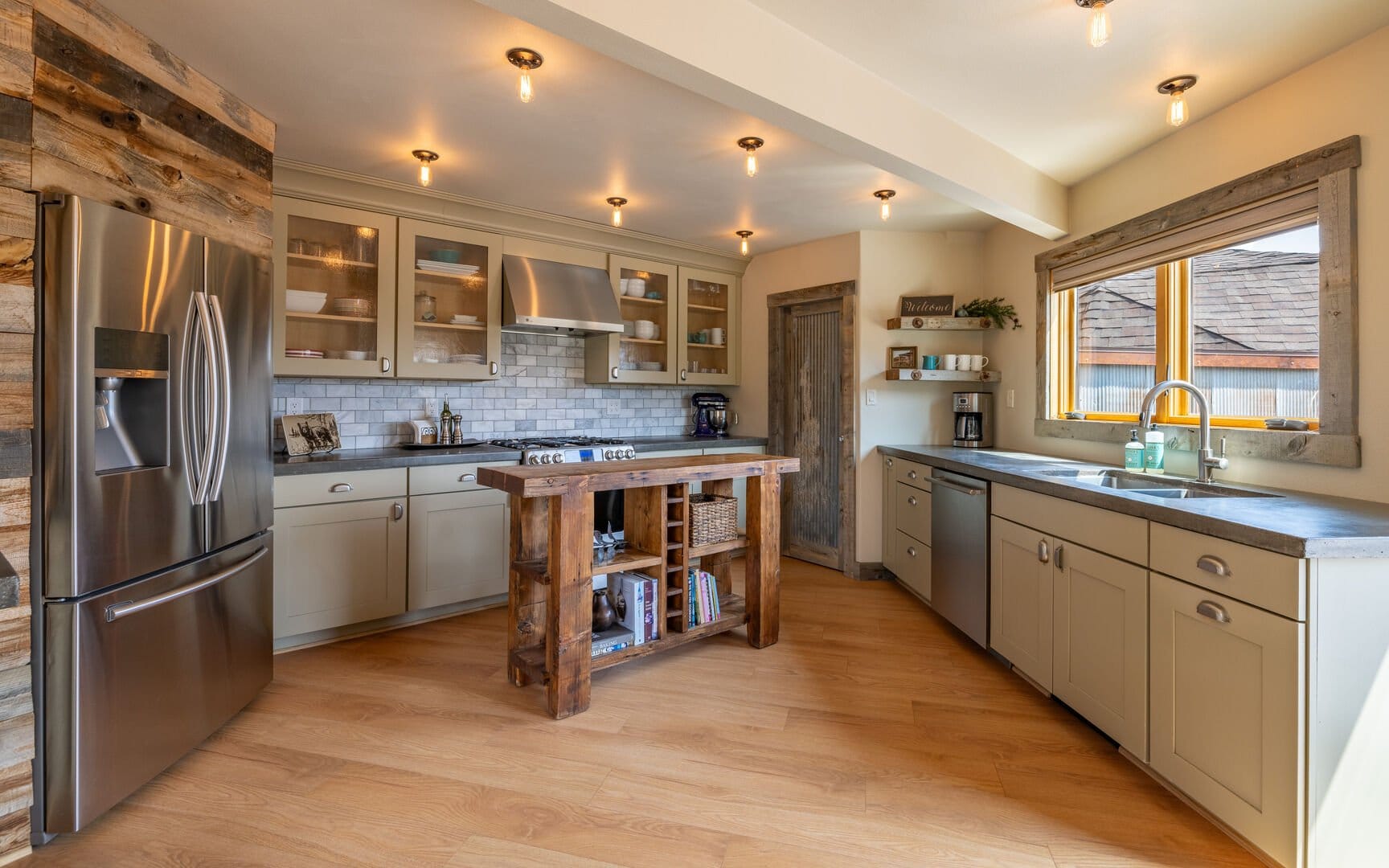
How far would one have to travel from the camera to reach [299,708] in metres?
2.49

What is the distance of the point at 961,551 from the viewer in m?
3.22

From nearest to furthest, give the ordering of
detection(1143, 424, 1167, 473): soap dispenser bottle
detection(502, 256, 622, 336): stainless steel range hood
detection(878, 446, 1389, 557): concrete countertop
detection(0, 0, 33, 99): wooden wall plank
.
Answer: detection(878, 446, 1389, 557): concrete countertop
detection(0, 0, 33, 99): wooden wall plank
detection(1143, 424, 1167, 473): soap dispenser bottle
detection(502, 256, 622, 336): stainless steel range hood

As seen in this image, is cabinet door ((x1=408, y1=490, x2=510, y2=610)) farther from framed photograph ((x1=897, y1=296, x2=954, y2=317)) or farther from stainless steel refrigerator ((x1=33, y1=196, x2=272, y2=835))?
framed photograph ((x1=897, y1=296, x2=954, y2=317))

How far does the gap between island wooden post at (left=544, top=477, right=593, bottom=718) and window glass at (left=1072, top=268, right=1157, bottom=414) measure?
270 centimetres

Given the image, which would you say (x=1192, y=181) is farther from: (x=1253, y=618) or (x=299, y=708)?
(x=299, y=708)

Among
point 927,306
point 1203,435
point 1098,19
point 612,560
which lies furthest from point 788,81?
point 927,306

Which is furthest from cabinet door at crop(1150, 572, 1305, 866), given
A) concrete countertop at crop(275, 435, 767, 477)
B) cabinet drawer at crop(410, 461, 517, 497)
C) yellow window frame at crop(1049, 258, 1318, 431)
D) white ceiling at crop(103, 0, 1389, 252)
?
concrete countertop at crop(275, 435, 767, 477)

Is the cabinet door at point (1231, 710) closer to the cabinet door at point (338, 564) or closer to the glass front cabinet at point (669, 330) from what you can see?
the cabinet door at point (338, 564)

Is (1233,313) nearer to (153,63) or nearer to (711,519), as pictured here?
(711,519)

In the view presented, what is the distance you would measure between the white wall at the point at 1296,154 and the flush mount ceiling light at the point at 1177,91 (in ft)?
0.36

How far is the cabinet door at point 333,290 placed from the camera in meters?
3.30

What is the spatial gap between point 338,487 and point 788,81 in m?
2.60

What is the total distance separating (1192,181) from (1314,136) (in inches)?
19.4

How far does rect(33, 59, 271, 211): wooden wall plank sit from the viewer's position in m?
1.77
